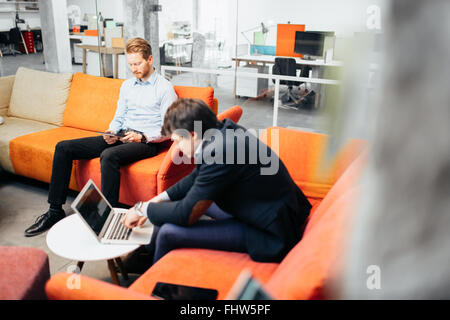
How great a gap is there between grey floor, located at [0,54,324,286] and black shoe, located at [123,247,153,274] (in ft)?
0.20

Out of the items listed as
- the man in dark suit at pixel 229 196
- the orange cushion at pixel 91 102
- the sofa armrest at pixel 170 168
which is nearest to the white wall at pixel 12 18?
the orange cushion at pixel 91 102

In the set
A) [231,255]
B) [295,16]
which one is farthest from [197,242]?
[295,16]

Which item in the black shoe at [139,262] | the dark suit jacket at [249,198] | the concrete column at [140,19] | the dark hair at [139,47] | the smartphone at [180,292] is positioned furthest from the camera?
the concrete column at [140,19]

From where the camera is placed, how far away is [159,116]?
2877 mm

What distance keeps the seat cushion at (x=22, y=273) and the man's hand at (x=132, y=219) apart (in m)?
0.39

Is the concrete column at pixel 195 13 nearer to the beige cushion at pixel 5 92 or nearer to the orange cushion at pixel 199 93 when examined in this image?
the orange cushion at pixel 199 93

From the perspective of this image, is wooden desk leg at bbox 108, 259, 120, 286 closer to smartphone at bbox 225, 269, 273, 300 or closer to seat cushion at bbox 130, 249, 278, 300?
seat cushion at bbox 130, 249, 278, 300

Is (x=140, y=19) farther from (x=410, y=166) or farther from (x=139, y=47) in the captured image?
(x=410, y=166)

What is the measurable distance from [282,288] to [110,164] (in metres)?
1.81

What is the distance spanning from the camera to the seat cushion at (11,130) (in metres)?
3.12

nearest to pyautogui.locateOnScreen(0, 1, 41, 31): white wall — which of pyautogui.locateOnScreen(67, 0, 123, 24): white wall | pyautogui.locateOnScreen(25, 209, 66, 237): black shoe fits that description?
pyautogui.locateOnScreen(67, 0, 123, 24): white wall

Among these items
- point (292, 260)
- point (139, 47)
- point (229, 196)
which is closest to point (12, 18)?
point (139, 47)

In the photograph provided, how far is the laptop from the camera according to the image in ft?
5.81
